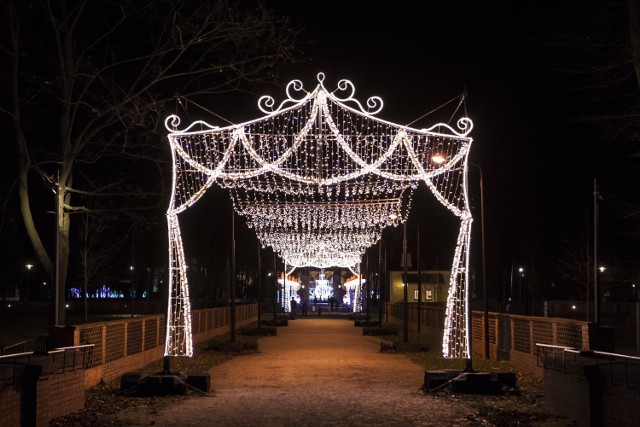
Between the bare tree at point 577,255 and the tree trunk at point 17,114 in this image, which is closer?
the tree trunk at point 17,114

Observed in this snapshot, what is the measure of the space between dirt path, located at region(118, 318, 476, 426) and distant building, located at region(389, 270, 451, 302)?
51280mm

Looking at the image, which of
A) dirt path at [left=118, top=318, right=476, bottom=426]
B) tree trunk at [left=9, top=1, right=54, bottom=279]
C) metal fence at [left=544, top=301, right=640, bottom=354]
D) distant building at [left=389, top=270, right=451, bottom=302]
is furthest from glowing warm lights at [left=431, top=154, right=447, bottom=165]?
distant building at [left=389, top=270, right=451, bottom=302]

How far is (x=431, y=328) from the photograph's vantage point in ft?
115

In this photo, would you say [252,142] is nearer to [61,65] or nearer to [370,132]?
[370,132]

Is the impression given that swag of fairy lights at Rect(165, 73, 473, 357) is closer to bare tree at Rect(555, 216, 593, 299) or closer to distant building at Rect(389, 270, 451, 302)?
bare tree at Rect(555, 216, 593, 299)

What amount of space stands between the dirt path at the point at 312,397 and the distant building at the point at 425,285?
51280 millimetres

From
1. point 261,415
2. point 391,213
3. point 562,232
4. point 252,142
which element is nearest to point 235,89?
point 252,142

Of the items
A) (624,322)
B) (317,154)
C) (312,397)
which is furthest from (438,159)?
(624,322)

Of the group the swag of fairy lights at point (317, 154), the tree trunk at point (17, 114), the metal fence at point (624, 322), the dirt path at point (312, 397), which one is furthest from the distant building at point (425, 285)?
the swag of fairy lights at point (317, 154)

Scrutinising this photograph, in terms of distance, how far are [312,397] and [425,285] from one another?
61325 millimetres

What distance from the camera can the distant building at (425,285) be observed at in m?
73.9

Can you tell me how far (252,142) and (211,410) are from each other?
513cm

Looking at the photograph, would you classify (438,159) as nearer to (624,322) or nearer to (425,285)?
(624,322)

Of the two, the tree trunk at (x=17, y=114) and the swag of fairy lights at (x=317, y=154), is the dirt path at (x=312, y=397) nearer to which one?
the swag of fairy lights at (x=317, y=154)
